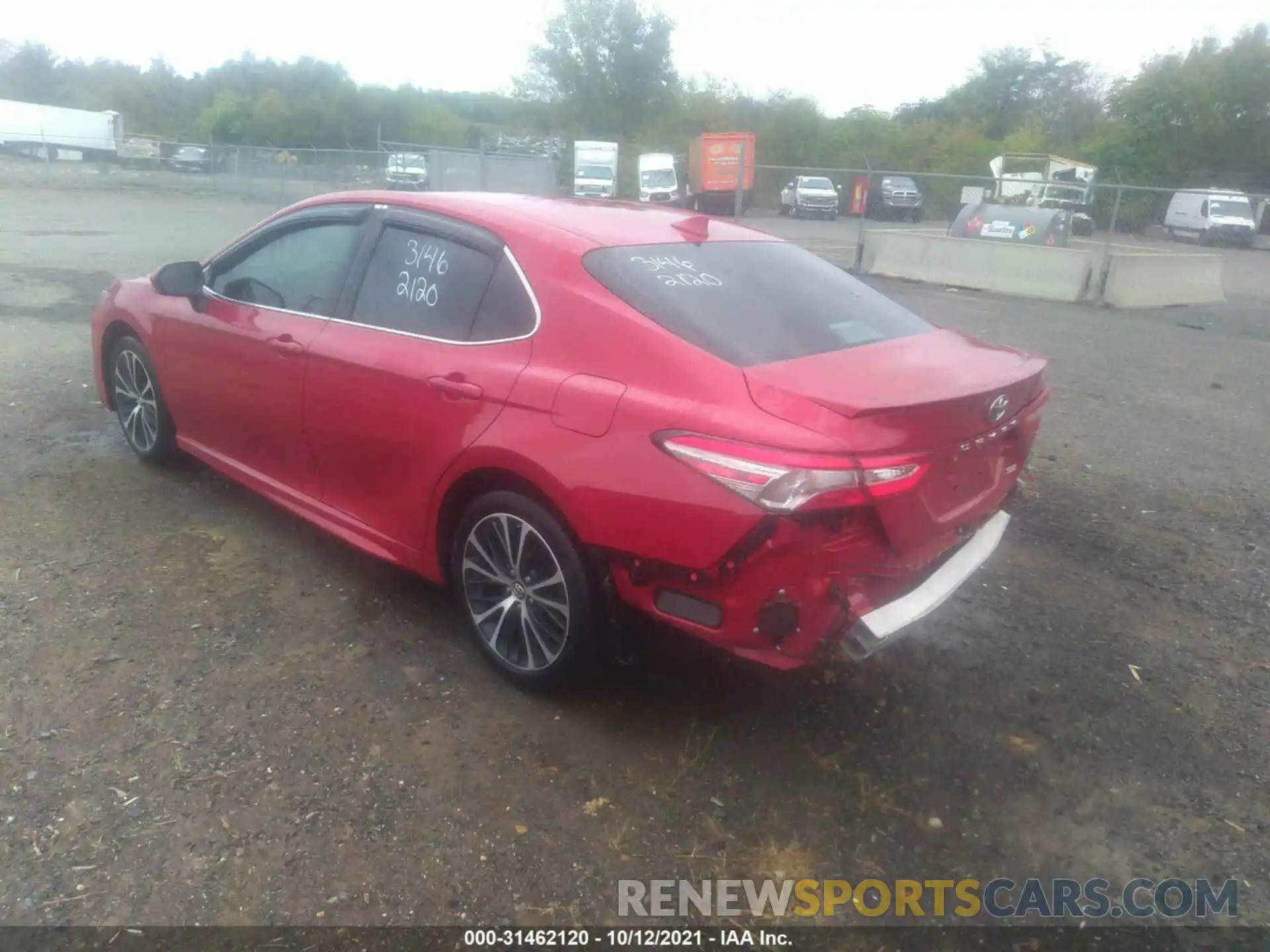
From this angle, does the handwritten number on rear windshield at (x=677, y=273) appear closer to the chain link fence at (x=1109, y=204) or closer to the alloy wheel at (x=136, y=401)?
the alloy wheel at (x=136, y=401)

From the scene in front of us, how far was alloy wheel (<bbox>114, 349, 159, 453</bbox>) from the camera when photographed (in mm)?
5109

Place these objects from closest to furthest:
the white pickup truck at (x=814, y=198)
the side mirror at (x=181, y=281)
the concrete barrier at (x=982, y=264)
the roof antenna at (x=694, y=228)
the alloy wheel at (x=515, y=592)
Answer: the alloy wheel at (x=515, y=592) < the roof antenna at (x=694, y=228) < the side mirror at (x=181, y=281) < the concrete barrier at (x=982, y=264) < the white pickup truck at (x=814, y=198)

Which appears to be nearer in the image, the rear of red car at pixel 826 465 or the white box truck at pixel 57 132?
the rear of red car at pixel 826 465

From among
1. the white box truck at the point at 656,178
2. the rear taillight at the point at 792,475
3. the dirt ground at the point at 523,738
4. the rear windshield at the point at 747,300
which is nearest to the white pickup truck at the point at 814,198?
the white box truck at the point at 656,178

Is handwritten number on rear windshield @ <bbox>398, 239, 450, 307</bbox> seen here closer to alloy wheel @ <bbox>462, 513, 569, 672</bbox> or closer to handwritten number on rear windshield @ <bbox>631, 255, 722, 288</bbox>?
handwritten number on rear windshield @ <bbox>631, 255, 722, 288</bbox>

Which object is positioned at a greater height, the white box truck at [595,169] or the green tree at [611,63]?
the green tree at [611,63]

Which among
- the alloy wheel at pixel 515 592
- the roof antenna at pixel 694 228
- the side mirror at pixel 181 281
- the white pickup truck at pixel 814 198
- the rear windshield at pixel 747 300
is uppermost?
the white pickup truck at pixel 814 198

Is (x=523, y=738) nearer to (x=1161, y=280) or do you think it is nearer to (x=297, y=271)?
(x=297, y=271)

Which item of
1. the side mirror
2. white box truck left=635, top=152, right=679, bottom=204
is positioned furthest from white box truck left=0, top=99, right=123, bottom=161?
the side mirror

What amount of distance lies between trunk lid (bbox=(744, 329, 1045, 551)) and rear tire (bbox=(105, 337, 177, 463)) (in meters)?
3.53

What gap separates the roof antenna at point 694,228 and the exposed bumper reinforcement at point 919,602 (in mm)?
1516

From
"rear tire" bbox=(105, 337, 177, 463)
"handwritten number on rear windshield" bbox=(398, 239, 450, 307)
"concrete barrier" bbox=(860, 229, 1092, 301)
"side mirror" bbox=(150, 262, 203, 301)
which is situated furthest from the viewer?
"concrete barrier" bbox=(860, 229, 1092, 301)

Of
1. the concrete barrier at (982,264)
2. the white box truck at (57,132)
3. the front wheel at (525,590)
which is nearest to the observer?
the front wheel at (525,590)

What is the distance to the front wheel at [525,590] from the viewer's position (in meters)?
3.11
